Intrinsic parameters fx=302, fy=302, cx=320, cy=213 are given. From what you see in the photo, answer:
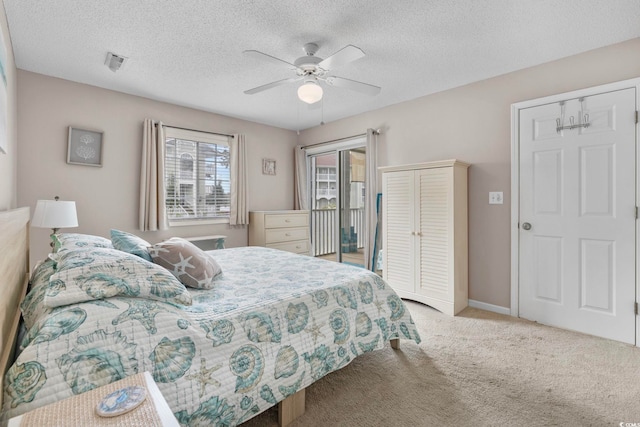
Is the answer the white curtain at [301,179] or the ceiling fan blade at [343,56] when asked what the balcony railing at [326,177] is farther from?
the ceiling fan blade at [343,56]

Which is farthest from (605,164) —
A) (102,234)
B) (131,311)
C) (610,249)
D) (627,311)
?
(102,234)

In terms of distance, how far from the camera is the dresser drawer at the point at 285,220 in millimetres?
4410

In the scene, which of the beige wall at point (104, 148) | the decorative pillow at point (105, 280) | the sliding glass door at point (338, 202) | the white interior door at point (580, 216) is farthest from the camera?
the sliding glass door at point (338, 202)

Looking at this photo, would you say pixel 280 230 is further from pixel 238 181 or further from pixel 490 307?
pixel 490 307

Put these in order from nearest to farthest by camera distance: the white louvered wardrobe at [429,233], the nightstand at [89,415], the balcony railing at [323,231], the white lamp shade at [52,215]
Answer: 1. the nightstand at [89,415]
2. the white lamp shade at [52,215]
3. the white louvered wardrobe at [429,233]
4. the balcony railing at [323,231]

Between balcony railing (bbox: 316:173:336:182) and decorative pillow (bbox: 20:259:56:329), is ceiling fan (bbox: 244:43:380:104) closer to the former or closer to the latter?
decorative pillow (bbox: 20:259:56:329)

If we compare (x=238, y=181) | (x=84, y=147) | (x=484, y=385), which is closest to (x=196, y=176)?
(x=238, y=181)

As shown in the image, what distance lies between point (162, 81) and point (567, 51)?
12.4 ft

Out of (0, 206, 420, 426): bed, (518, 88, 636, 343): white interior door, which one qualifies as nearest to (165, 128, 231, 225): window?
(0, 206, 420, 426): bed

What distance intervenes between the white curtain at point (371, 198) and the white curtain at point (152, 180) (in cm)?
262

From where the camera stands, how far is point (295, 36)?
90.7 inches

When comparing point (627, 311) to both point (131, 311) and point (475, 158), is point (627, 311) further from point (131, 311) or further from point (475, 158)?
point (131, 311)

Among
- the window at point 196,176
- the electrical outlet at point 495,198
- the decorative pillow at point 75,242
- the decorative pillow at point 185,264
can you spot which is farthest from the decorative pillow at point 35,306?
the electrical outlet at point 495,198

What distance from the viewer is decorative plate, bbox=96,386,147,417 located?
0.78 meters
